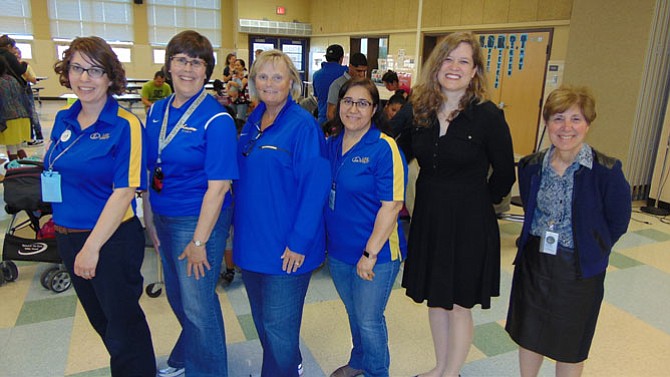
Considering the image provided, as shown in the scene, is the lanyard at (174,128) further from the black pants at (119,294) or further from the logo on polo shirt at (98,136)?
the black pants at (119,294)

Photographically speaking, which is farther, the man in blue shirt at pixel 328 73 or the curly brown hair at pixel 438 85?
the man in blue shirt at pixel 328 73

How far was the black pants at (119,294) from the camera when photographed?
5.80 feet

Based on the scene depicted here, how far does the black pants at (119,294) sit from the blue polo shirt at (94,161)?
11cm

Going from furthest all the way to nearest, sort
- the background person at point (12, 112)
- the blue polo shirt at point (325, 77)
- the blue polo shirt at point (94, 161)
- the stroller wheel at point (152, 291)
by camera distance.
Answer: the background person at point (12, 112) < the blue polo shirt at point (325, 77) < the stroller wheel at point (152, 291) < the blue polo shirt at point (94, 161)

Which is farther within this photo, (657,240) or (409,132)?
(657,240)

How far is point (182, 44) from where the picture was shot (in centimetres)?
173

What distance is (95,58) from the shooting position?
1671 millimetres

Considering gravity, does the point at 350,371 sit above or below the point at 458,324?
below

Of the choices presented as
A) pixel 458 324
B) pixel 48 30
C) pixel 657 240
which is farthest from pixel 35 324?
pixel 48 30

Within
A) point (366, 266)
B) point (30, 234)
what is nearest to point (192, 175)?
point (366, 266)

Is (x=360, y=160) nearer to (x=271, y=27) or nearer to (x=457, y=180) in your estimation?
(x=457, y=180)

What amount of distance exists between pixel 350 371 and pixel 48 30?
17.2 metres

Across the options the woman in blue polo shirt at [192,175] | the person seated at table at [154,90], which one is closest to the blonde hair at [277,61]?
the woman in blue polo shirt at [192,175]

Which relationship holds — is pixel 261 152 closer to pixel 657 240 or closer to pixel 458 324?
pixel 458 324
